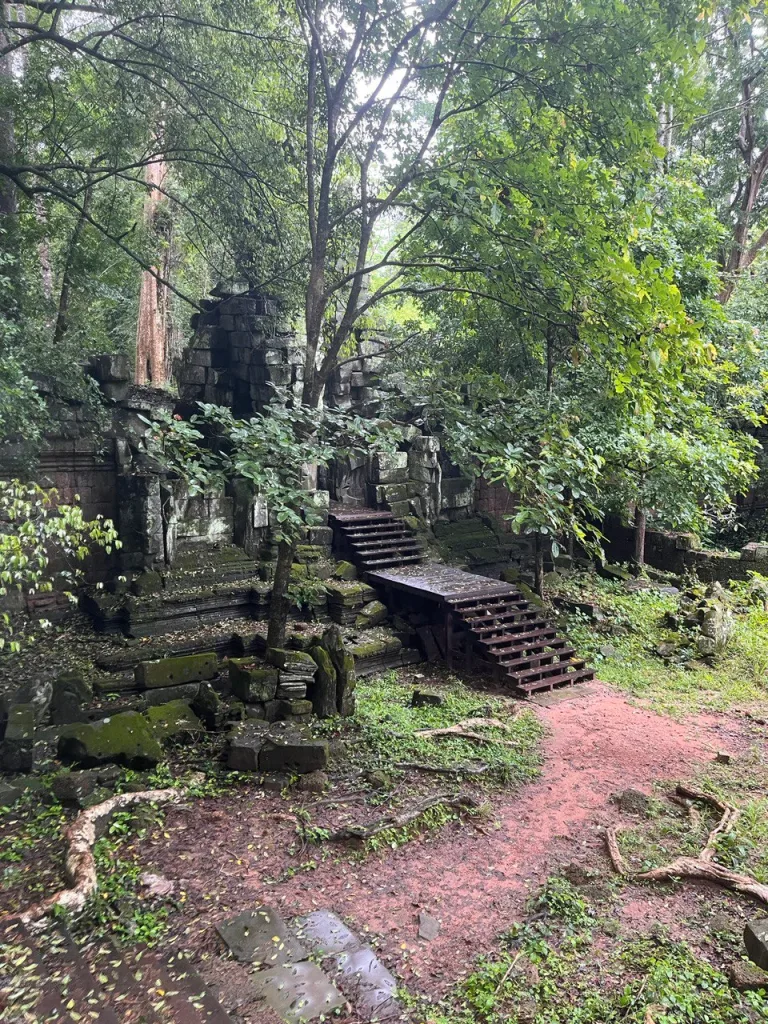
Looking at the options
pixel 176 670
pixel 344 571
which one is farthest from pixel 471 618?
pixel 176 670

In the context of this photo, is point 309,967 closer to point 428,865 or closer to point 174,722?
point 428,865

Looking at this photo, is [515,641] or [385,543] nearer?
[515,641]

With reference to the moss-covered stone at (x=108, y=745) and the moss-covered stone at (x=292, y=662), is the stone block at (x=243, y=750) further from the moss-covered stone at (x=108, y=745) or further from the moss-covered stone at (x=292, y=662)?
the moss-covered stone at (x=292, y=662)

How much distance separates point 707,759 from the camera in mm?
6348

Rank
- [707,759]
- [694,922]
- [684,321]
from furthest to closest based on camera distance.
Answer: [707,759], [684,321], [694,922]

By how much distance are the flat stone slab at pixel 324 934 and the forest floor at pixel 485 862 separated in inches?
3.9

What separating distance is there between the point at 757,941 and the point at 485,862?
1703 mm

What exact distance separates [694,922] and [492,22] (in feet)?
26.1

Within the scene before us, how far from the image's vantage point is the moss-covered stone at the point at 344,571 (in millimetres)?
9859

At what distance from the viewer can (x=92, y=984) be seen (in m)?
3.23

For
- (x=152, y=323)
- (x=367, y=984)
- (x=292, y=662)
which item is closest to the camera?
(x=367, y=984)

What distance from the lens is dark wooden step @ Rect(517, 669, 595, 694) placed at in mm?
8164

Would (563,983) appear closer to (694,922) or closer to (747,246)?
(694,922)

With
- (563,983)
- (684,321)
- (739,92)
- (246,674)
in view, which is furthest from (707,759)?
(739,92)
